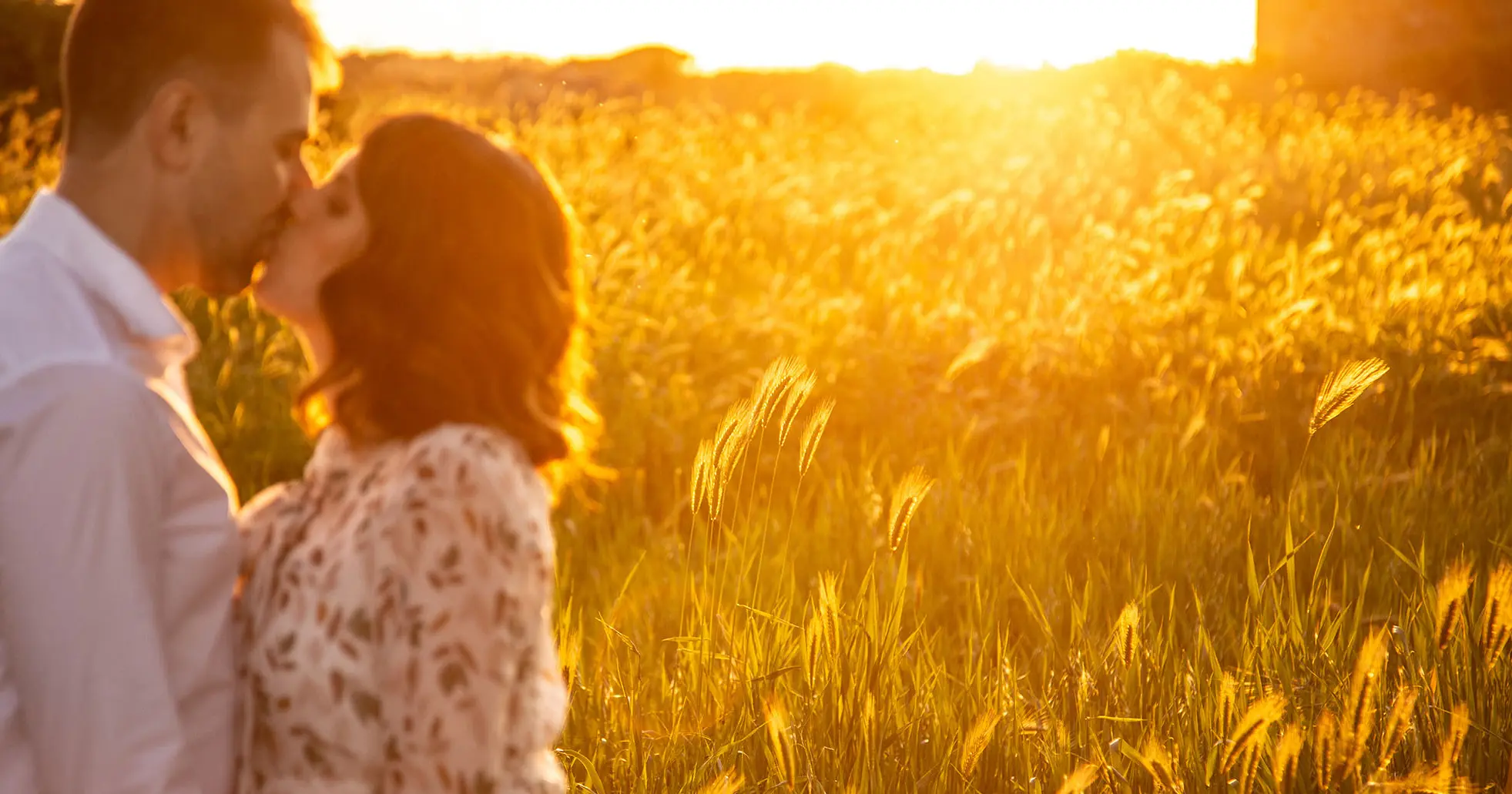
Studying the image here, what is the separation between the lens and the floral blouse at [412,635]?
5.58 ft

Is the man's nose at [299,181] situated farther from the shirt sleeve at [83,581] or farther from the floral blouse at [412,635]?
the shirt sleeve at [83,581]

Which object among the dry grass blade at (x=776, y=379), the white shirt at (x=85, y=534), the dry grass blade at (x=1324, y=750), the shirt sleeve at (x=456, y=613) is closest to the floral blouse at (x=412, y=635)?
the shirt sleeve at (x=456, y=613)

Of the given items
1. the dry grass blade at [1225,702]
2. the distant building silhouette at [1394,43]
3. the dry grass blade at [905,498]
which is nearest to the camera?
the dry grass blade at [1225,702]

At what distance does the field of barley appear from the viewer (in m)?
2.86

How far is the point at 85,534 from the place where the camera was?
61.0 inches

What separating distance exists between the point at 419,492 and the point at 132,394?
0.36 m

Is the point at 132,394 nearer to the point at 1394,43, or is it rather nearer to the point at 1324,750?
the point at 1324,750

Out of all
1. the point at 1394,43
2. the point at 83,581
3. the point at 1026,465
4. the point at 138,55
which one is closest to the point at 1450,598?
the point at 83,581

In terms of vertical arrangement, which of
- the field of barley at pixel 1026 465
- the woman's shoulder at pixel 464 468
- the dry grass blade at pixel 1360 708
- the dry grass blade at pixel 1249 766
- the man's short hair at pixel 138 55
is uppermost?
the man's short hair at pixel 138 55

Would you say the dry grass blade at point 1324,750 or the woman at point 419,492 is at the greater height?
the woman at point 419,492

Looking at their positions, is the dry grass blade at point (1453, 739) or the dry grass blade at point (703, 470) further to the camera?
the dry grass blade at point (703, 470)

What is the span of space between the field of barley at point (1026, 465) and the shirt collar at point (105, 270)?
1.09 meters

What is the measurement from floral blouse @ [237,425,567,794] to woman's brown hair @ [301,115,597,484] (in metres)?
0.06

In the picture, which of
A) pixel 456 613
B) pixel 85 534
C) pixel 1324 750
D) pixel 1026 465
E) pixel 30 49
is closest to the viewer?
pixel 85 534
